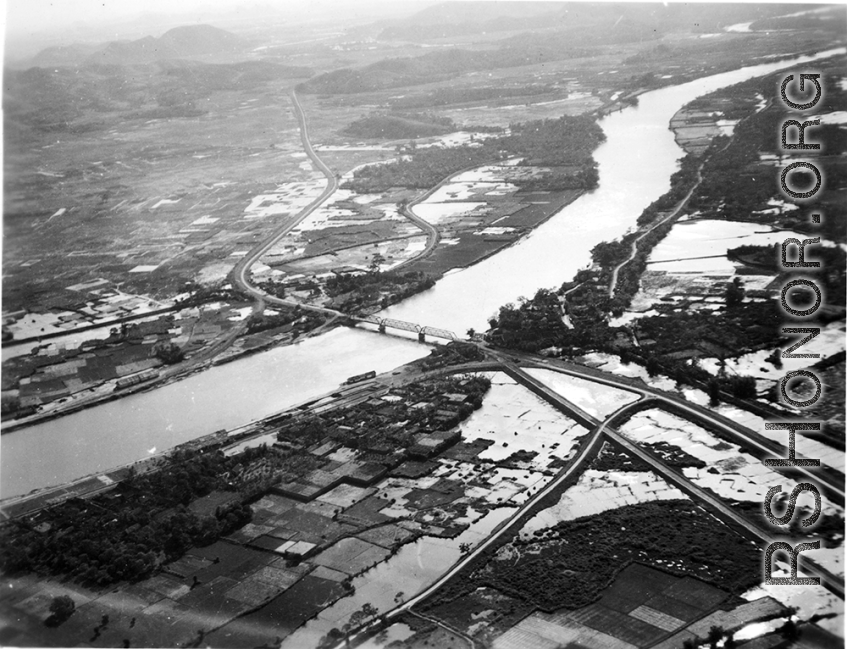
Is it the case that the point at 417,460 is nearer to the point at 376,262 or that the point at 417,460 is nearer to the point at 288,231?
the point at 376,262

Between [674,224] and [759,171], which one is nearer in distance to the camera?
[674,224]

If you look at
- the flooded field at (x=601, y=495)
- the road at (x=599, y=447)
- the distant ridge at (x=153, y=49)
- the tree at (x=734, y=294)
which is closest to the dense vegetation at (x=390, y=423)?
the road at (x=599, y=447)

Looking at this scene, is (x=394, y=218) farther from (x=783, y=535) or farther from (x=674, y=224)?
(x=783, y=535)

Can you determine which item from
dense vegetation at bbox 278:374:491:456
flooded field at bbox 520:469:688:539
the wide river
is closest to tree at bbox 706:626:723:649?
Result: flooded field at bbox 520:469:688:539

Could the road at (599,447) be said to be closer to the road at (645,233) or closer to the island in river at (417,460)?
the island in river at (417,460)

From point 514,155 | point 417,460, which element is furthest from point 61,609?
point 514,155

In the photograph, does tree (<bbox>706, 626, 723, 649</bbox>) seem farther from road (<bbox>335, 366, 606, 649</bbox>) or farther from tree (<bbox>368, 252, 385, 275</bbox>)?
tree (<bbox>368, 252, 385, 275</bbox>)

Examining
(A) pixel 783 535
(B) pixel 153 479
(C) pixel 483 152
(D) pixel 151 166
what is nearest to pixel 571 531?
(A) pixel 783 535
